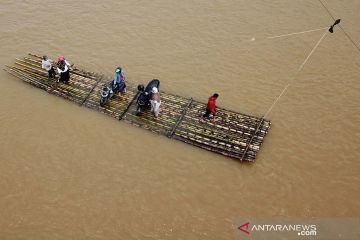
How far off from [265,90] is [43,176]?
7655 millimetres

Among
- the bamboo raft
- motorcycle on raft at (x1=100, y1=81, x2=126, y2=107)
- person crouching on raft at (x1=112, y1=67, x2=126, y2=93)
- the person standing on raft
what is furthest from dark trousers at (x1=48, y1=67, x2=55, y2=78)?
person crouching on raft at (x1=112, y1=67, x2=126, y2=93)

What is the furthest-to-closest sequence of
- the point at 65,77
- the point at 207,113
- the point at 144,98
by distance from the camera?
the point at 65,77 < the point at 144,98 < the point at 207,113

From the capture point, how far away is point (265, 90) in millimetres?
12641

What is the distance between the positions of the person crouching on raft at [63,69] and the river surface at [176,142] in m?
0.88

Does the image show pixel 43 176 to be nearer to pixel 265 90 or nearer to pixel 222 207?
pixel 222 207

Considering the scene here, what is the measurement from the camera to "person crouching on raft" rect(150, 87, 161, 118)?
35.8 ft

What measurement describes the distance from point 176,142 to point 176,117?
92cm

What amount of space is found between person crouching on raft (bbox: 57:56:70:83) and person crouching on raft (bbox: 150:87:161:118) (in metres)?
3.45

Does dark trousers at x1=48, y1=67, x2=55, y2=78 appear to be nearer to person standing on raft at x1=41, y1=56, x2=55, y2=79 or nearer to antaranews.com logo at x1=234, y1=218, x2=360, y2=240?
person standing on raft at x1=41, y1=56, x2=55, y2=79

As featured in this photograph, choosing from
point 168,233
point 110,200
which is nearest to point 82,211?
point 110,200

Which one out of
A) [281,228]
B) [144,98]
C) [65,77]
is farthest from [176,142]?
[65,77]

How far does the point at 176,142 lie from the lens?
36.2ft

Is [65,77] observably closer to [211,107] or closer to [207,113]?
[207,113]

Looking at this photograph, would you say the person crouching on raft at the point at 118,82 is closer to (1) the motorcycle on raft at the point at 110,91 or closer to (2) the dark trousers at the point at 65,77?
(1) the motorcycle on raft at the point at 110,91
